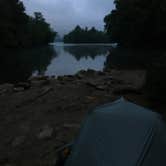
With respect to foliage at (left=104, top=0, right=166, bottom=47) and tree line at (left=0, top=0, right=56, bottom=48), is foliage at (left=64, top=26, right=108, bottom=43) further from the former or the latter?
foliage at (left=104, top=0, right=166, bottom=47)

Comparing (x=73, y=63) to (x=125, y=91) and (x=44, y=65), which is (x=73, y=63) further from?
(x=125, y=91)

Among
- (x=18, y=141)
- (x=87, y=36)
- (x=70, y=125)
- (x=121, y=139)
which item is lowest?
(x=87, y=36)

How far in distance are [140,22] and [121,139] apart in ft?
146

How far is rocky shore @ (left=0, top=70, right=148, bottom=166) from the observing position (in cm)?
579

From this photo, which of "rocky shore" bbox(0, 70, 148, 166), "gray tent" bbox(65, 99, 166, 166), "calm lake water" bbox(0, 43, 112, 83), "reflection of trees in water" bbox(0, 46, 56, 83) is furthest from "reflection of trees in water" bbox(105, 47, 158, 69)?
"gray tent" bbox(65, 99, 166, 166)

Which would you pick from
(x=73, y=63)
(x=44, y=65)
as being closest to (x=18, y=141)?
(x=44, y=65)

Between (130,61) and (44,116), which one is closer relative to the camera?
(44,116)

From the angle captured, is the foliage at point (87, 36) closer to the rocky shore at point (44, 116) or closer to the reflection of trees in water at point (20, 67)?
the reflection of trees in water at point (20, 67)

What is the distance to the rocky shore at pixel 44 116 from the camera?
5.79m

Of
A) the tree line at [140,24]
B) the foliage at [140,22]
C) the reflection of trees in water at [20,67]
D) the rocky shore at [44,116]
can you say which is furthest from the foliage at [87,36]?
the rocky shore at [44,116]

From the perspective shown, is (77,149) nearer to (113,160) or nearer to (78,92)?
(113,160)

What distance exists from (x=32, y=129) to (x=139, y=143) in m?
4.14

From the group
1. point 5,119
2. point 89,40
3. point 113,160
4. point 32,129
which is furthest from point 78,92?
point 89,40

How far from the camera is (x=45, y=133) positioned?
6645 mm
